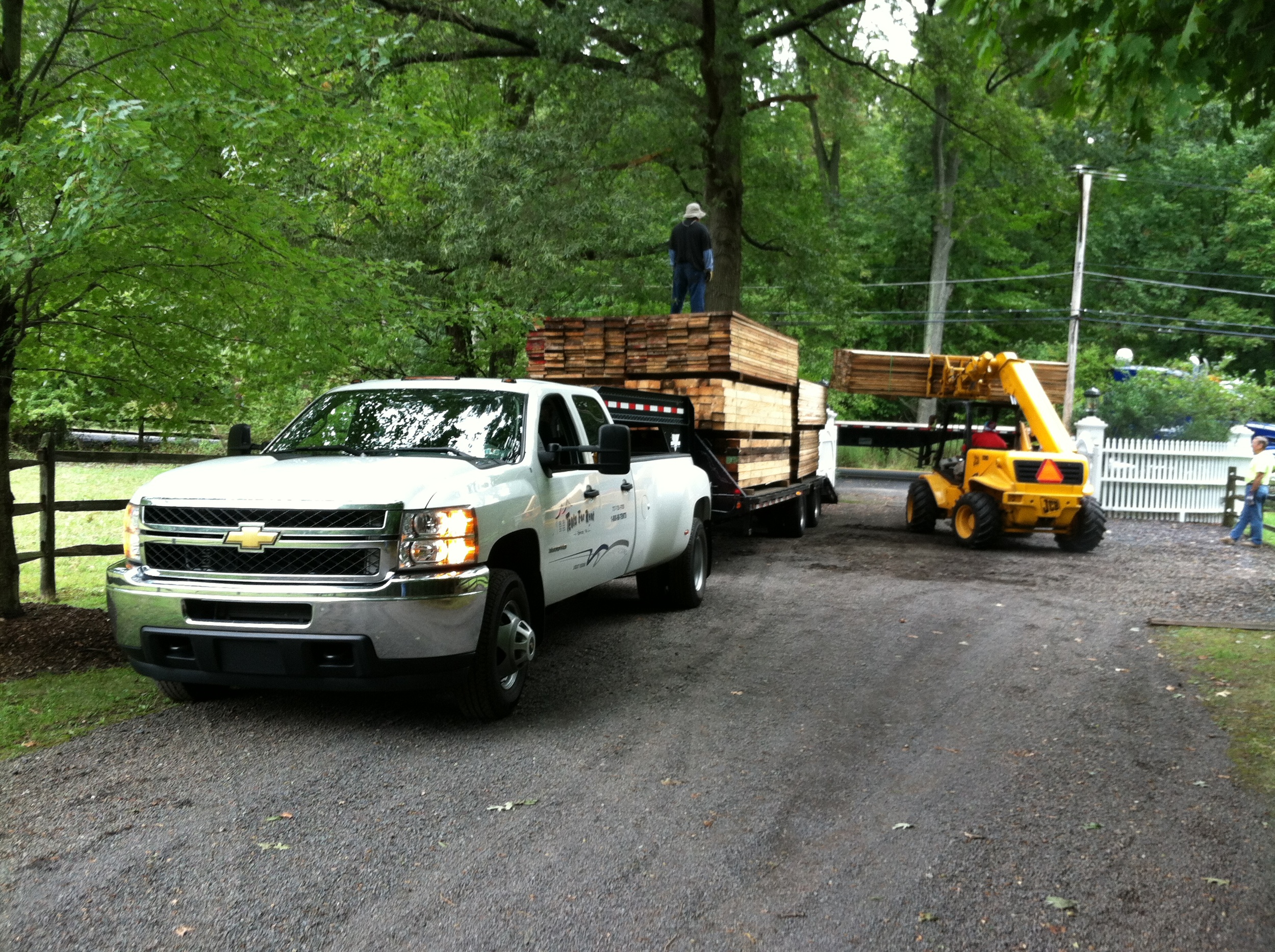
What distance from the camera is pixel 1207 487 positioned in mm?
22844

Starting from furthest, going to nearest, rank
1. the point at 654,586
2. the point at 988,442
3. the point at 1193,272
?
the point at 1193,272
the point at 988,442
the point at 654,586

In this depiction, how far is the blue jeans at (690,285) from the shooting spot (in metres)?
16.1

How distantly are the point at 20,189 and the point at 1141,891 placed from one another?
703 centimetres

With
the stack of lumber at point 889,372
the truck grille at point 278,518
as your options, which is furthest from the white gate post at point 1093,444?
the truck grille at point 278,518

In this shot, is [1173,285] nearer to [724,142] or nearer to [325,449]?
[724,142]

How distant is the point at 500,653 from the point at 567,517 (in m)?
1.25

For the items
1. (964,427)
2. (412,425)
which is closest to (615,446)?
(412,425)

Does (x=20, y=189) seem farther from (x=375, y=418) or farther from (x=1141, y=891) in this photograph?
(x=1141, y=891)

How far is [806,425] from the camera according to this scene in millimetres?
18531

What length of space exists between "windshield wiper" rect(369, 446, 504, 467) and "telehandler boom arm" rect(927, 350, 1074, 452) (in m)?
11.3

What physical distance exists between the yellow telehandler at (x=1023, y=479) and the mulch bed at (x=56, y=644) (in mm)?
11692

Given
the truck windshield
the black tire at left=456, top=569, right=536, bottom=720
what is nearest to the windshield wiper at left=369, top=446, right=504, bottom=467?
the truck windshield

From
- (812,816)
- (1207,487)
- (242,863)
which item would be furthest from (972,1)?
(1207,487)

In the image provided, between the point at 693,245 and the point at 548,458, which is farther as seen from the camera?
the point at 693,245
